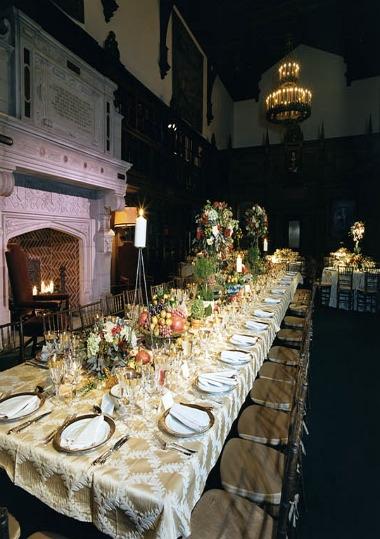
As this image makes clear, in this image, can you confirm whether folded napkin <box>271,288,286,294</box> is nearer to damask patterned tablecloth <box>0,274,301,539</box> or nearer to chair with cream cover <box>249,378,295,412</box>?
chair with cream cover <box>249,378,295,412</box>

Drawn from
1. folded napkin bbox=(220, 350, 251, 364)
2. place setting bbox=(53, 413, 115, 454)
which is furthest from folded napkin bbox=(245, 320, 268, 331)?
place setting bbox=(53, 413, 115, 454)

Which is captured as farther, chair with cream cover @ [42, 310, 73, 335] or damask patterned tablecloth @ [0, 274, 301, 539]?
chair with cream cover @ [42, 310, 73, 335]

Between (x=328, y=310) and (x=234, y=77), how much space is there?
10172 mm

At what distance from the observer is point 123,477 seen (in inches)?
46.4

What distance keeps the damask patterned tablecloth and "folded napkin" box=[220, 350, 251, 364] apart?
2.07 ft

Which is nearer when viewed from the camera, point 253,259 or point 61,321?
→ point 61,321

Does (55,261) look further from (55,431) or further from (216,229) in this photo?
(55,431)

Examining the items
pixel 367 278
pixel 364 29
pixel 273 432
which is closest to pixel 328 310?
pixel 367 278

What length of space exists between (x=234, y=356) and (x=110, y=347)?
878 mm

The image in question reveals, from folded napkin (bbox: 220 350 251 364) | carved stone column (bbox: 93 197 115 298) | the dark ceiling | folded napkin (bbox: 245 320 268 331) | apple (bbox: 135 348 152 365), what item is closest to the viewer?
apple (bbox: 135 348 152 365)

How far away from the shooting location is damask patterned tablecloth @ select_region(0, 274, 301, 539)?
3.67 feet

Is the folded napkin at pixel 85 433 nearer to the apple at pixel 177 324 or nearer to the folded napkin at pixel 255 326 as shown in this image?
the apple at pixel 177 324

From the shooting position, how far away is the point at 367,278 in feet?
24.2

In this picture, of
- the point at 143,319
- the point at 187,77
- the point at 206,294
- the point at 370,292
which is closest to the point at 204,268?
the point at 206,294
